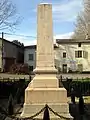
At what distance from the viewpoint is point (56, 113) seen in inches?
430

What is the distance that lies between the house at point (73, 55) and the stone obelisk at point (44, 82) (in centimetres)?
4384

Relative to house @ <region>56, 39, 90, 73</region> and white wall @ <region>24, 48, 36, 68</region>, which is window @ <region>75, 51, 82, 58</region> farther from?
white wall @ <region>24, 48, 36, 68</region>

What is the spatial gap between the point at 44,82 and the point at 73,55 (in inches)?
1785

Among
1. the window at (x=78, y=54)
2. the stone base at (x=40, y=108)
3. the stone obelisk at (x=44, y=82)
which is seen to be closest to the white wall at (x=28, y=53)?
the window at (x=78, y=54)

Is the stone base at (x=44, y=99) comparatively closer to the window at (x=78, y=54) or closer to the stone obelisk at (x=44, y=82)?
the stone obelisk at (x=44, y=82)

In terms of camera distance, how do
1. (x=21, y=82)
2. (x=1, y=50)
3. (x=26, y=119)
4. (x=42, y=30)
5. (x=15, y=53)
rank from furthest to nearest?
(x=15, y=53)
(x=1, y=50)
(x=21, y=82)
(x=42, y=30)
(x=26, y=119)

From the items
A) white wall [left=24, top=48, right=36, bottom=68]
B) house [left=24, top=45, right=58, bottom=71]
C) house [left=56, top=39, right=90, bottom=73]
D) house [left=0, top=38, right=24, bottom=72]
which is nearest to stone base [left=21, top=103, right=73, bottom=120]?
house [left=0, top=38, right=24, bottom=72]

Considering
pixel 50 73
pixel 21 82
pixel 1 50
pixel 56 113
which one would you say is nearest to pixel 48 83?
pixel 50 73

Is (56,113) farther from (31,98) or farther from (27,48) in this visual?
(27,48)

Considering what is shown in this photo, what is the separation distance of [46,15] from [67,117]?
4337mm

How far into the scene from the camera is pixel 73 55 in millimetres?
57062

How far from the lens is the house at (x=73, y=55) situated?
5634 centimetres

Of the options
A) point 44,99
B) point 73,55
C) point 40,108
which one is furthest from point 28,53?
point 40,108

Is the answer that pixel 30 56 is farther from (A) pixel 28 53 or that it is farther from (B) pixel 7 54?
(B) pixel 7 54
